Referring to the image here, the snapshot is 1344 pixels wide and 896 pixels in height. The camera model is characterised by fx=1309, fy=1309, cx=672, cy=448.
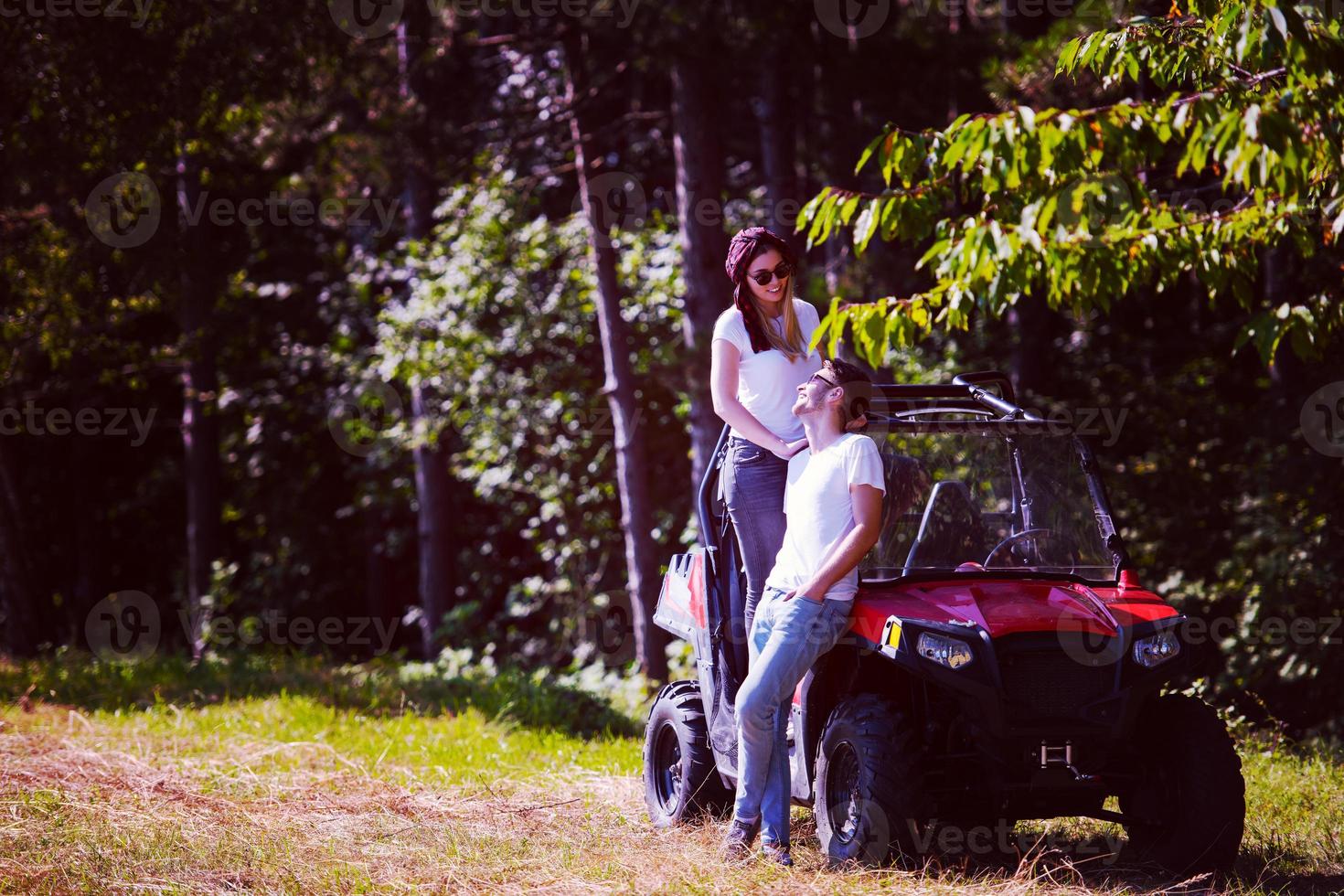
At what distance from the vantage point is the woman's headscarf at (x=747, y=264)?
17.5 feet

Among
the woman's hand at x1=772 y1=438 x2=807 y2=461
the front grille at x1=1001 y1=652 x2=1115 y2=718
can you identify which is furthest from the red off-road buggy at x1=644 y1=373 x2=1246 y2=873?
the woman's hand at x1=772 y1=438 x2=807 y2=461

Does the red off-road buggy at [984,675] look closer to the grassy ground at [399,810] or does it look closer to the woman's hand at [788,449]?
the grassy ground at [399,810]

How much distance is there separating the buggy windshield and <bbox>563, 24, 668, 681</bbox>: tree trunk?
24.2 ft

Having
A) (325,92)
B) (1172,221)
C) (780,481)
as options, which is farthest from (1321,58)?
(325,92)

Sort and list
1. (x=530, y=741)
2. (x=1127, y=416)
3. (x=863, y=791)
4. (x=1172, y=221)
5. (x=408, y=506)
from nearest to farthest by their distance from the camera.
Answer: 1. (x=863, y=791)
2. (x=1172, y=221)
3. (x=530, y=741)
4. (x=1127, y=416)
5. (x=408, y=506)

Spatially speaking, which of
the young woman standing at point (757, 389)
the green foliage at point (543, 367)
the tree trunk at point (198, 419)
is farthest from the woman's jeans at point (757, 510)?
the tree trunk at point (198, 419)

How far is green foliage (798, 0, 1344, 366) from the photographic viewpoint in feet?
14.3

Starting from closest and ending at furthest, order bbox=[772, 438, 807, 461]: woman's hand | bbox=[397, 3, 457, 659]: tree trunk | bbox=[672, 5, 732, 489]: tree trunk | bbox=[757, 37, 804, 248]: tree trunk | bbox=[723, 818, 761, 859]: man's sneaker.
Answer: bbox=[723, 818, 761, 859]: man's sneaker → bbox=[772, 438, 807, 461]: woman's hand → bbox=[672, 5, 732, 489]: tree trunk → bbox=[757, 37, 804, 248]: tree trunk → bbox=[397, 3, 457, 659]: tree trunk

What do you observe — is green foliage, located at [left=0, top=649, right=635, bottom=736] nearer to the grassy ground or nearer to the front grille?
the grassy ground

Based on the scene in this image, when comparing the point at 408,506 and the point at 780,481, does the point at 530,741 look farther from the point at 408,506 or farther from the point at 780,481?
the point at 408,506

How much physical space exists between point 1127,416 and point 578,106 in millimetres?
6336

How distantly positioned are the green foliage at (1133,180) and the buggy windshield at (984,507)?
0.62 m

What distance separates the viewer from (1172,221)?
20.1ft

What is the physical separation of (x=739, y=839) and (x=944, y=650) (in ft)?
3.61
